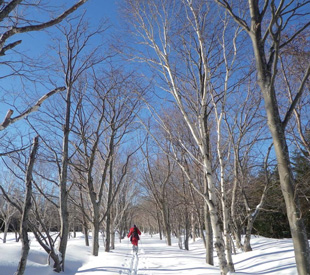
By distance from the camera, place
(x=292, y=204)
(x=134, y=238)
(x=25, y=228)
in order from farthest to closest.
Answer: (x=134, y=238), (x=25, y=228), (x=292, y=204)

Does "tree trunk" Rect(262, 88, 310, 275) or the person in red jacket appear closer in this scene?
"tree trunk" Rect(262, 88, 310, 275)

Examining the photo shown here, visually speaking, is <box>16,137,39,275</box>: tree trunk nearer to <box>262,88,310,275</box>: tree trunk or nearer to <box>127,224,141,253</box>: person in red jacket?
<box>262,88,310,275</box>: tree trunk

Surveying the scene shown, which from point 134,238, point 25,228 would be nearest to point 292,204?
point 25,228

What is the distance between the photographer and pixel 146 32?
21.0 ft

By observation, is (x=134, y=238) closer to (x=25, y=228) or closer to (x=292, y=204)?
(x=25, y=228)

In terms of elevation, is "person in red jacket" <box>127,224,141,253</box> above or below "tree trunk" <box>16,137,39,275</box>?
below

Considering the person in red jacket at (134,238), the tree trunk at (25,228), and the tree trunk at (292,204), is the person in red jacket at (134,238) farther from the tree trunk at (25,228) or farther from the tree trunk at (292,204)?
the tree trunk at (292,204)

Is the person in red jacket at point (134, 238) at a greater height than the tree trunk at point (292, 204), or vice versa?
the tree trunk at point (292, 204)

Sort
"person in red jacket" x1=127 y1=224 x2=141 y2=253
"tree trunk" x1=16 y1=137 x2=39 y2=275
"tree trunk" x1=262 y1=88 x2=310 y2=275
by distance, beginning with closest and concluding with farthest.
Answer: "tree trunk" x1=262 y1=88 x2=310 y2=275, "tree trunk" x1=16 y1=137 x2=39 y2=275, "person in red jacket" x1=127 y1=224 x2=141 y2=253

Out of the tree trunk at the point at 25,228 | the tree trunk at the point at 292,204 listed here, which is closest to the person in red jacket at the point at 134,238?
the tree trunk at the point at 25,228

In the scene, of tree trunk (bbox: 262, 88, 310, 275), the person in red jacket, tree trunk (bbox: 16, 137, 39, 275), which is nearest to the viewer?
tree trunk (bbox: 262, 88, 310, 275)

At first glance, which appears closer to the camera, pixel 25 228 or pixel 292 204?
pixel 292 204

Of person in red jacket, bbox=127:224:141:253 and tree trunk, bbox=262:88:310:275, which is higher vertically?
tree trunk, bbox=262:88:310:275

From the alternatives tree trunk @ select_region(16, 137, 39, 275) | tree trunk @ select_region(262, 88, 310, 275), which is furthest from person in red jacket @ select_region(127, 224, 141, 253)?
tree trunk @ select_region(262, 88, 310, 275)
